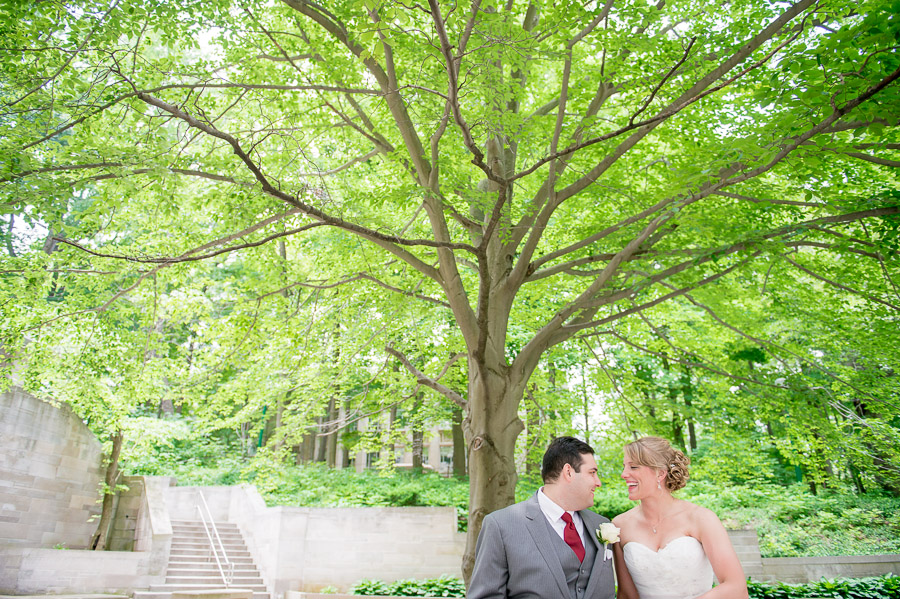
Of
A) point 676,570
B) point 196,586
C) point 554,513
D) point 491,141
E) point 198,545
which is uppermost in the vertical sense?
point 491,141

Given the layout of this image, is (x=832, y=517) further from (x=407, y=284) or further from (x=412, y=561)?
(x=407, y=284)

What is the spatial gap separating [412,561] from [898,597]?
8.83 m

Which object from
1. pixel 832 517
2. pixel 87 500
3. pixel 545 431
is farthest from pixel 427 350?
pixel 832 517

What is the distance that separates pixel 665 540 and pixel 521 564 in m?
0.94

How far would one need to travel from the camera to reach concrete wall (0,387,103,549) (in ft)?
39.8

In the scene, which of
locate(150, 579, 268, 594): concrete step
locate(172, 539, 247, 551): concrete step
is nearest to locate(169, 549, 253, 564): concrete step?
locate(172, 539, 247, 551): concrete step

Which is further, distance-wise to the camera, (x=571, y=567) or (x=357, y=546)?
(x=357, y=546)

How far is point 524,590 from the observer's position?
273cm

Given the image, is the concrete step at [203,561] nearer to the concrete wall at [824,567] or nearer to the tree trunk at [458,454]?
the tree trunk at [458,454]

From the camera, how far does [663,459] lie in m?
3.26

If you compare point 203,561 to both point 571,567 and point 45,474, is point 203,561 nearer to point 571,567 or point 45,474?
point 45,474

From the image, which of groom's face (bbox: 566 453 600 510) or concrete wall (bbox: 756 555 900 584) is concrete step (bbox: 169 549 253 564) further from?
groom's face (bbox: 566 453 600 510)

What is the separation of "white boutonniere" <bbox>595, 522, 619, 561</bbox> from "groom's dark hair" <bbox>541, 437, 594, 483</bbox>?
1.09 ft

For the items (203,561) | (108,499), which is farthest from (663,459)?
(108,499)
